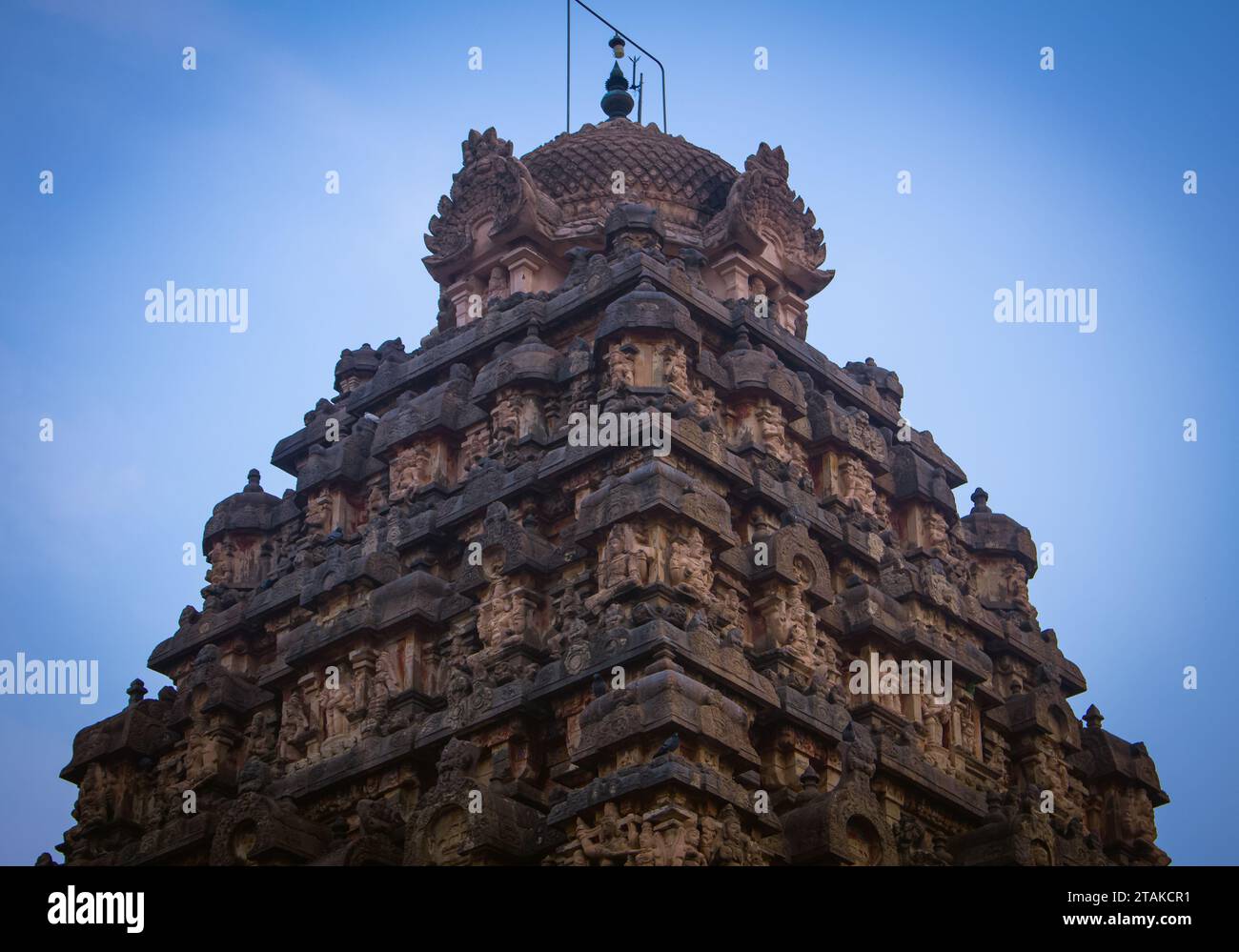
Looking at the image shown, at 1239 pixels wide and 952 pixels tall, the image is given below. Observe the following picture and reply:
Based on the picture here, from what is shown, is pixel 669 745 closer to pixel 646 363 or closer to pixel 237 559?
pixel 646 363

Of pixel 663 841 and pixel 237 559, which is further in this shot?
pixel 237 559

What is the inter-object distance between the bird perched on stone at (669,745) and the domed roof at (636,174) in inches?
483

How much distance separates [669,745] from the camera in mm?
21234

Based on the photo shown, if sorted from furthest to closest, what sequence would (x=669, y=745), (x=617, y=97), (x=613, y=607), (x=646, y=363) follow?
1. (x=617, y=97)
2. (x=646, y=363)
3. (x=613, y=607)
4. (x=669, y=745)

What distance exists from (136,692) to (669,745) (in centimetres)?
1104

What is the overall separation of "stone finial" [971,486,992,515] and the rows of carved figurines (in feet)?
38.6

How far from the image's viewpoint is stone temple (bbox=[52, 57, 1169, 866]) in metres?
22.8

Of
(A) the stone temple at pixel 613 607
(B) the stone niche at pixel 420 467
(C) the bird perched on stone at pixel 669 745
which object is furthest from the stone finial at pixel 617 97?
(C) the bird perched on stone at pixel 669 745

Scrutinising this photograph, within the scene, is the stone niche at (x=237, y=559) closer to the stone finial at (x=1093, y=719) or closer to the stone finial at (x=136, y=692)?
the stone finial at (x=136, y=692)

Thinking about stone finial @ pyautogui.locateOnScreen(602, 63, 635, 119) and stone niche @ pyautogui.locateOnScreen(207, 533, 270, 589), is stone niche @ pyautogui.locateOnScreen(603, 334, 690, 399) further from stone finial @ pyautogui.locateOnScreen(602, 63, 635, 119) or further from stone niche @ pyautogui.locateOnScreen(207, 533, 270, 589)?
stone finial @ pyautogui.locateOnScreen(602, 63, 635, 119)

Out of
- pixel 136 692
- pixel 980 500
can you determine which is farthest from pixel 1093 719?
pixel 136 692

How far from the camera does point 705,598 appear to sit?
24172 mm
